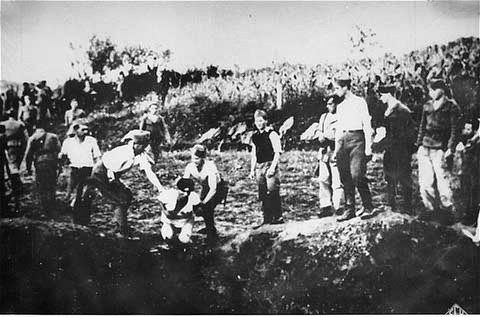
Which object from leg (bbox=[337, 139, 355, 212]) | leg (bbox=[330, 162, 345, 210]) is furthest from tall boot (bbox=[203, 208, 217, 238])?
leg (bbox=[337, 139, 355, 212])

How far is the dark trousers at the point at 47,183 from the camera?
18.4 feet

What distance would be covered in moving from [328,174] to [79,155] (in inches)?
89.8

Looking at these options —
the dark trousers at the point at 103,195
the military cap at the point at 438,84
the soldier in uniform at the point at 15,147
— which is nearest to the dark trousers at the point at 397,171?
the military cap at the point at 438,84

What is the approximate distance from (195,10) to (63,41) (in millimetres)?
1232

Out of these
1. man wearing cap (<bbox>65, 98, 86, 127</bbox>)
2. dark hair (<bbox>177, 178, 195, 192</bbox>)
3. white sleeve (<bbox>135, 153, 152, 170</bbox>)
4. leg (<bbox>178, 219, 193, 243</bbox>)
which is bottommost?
leg (<bbox>178, 219, 193, 243</bbox>)

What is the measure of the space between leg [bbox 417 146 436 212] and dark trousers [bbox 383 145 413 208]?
0.32 feet

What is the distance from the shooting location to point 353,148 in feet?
18.3

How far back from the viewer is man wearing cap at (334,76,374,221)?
5.58 m

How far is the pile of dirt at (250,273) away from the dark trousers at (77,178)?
36 centimetres

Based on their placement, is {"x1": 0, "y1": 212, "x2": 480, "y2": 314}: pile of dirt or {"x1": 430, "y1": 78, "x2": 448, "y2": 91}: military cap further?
{"x1": 430, "y1": 78, "x2": 448, "y2": 91}: military cap

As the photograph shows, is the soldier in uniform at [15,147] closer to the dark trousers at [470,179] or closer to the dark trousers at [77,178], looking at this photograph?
the dark trousers at [77,178]

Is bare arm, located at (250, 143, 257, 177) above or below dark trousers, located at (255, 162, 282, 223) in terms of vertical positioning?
above

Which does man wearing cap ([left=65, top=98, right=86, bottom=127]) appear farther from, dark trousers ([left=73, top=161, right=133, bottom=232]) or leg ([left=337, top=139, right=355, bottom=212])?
leg ([left=337, top=139, right=355, bottom=212])

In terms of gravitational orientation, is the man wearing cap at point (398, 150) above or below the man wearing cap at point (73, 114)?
below
